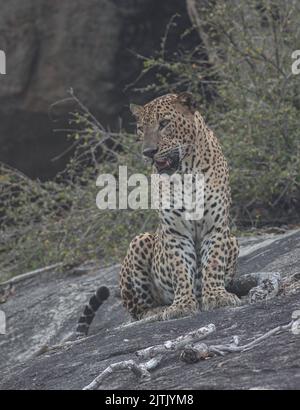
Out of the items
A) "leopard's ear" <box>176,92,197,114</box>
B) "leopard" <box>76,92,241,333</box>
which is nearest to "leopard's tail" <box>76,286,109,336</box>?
"leopard" <box>76,92,241,333</box>

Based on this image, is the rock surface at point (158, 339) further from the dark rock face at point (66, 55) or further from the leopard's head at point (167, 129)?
the dark rock face at point (66, 55)

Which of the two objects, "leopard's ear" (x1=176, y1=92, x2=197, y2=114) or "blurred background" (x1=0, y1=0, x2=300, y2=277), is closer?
"leopard's ear" (x1=176, y1=92, x2=197, y2=114)

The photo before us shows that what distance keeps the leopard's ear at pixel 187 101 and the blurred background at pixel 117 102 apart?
13.7 ft

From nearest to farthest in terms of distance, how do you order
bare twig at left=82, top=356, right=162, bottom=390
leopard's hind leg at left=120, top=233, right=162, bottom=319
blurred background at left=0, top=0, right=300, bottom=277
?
bare twig at left=82, top=356, right=162, bottom=390 < leopard's hind leg at left=120, top=233, right=162, bottom=319 < blurred background at left=0, top=0, right=300, bottom=277

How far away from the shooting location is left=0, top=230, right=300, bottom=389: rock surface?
7328 millimetres

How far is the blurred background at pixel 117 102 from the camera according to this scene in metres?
14.8

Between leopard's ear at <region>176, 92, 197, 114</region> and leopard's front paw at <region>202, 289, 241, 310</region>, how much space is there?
1433 mm

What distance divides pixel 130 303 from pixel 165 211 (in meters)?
1.05

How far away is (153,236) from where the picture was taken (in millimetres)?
10664

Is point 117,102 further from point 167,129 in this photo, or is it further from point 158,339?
point 158,339

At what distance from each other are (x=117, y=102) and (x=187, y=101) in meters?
8.22

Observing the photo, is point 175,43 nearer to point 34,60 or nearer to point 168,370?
point 34,60

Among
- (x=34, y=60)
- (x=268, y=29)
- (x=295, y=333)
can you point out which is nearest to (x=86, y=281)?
(x=268, y=29)

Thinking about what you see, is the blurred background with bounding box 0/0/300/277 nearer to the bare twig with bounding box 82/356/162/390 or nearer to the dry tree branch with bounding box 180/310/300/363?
the dry tree branch with bounding box 180/310/300/363
